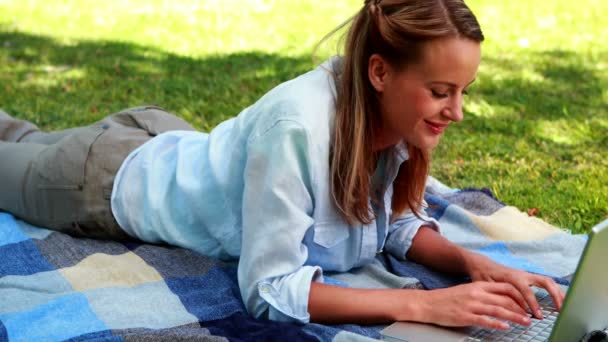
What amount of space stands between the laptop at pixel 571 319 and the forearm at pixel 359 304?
48mm

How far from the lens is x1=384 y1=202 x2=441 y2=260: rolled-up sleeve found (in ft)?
10.6

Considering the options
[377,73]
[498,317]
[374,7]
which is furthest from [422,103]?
[498,317]

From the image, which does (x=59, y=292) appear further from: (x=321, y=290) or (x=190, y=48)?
(x=190, y=48)

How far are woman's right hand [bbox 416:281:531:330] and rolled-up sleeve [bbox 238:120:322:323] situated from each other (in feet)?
1.21

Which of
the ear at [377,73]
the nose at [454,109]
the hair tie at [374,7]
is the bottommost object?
the nose at [454,109]

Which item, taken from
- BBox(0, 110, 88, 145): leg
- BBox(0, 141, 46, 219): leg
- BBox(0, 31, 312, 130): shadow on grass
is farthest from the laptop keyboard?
BBox(0, 31, 312, 130): shadow on grass

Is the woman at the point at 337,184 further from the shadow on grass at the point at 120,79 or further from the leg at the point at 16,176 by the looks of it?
the shadow on grass at the point at 120,79

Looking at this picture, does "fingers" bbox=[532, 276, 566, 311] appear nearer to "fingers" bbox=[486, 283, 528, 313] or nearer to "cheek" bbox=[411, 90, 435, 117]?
"fingers" bbox=[486, 283, 528, 313]

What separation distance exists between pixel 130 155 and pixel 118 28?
4.79m

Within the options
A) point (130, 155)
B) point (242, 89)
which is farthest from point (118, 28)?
point (130, 155)

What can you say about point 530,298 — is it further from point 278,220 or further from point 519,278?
point 278,220

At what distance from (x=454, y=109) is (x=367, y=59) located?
30 cm

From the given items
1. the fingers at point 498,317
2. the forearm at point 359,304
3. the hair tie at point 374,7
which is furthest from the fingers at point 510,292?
the hair tie at point 374,7

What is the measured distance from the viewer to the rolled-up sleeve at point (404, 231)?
3.23 meters
